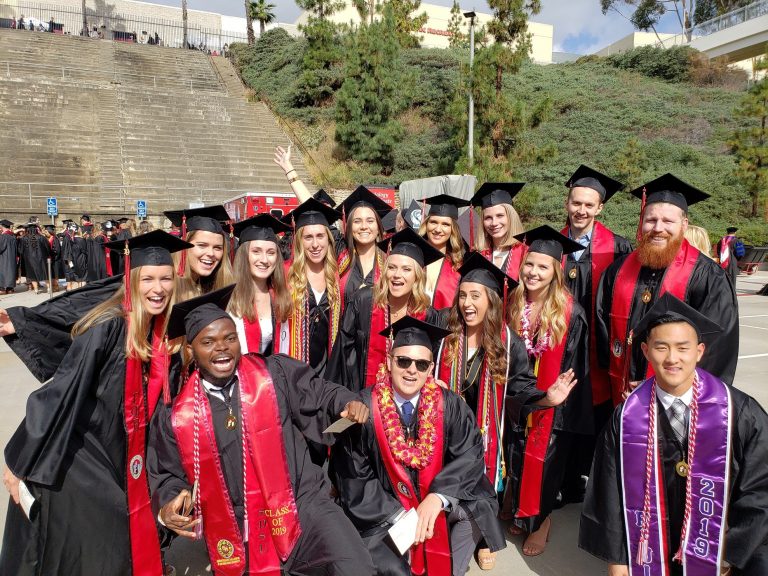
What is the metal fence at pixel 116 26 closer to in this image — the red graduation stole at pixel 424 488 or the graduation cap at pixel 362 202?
the graduation cap at pixel 362 202

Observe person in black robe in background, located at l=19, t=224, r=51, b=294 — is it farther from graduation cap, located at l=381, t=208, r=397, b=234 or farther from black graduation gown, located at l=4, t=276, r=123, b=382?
black graduation gown, located at l=4, t=276, r=123, b=382

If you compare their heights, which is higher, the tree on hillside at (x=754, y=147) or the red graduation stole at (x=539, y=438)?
the tree on hillside at (x=754, y=147)

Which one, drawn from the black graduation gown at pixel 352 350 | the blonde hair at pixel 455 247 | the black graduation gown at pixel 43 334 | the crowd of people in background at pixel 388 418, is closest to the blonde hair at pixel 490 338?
the crowd of people in background at pixel 388 418

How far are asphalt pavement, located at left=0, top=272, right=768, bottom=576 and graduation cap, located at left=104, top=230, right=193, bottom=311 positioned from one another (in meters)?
1.65

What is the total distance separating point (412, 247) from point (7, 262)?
561 inches

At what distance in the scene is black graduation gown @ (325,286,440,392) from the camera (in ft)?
12.5

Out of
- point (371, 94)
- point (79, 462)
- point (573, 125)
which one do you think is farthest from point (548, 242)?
point (573, 125)

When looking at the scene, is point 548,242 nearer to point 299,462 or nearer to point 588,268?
point 588,268

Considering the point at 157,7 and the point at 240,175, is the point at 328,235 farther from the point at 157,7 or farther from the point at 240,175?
the point at 157,7

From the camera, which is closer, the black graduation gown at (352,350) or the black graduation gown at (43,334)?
the black graduation gown at (43,334)

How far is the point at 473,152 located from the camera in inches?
722

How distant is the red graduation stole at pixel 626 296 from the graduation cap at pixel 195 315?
239cm

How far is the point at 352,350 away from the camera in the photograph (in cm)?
386

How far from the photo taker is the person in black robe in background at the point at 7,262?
14.1 meters
